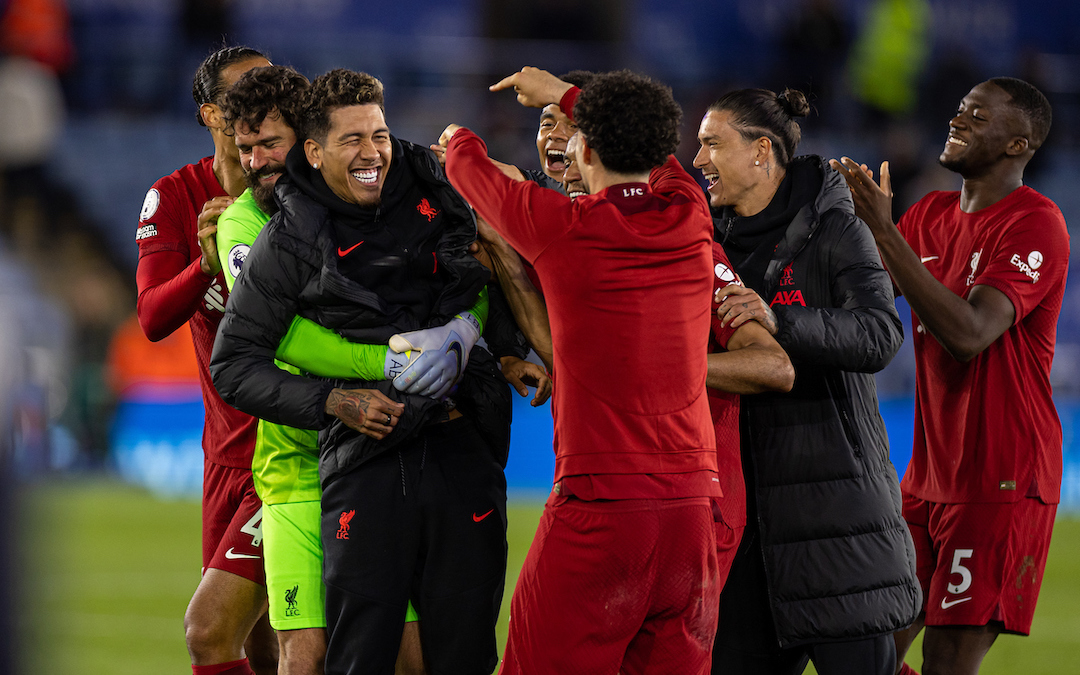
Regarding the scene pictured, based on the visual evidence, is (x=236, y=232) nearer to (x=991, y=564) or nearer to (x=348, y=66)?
(x=991, y=564)

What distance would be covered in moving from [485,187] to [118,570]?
23.4 ft

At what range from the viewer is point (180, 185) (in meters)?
4.54

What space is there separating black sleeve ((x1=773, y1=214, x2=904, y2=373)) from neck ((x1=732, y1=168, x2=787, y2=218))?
0.24m

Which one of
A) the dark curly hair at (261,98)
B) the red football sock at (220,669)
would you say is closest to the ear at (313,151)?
the dark curly hair at (261,98)

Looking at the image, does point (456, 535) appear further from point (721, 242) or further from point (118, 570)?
point (118, 570)

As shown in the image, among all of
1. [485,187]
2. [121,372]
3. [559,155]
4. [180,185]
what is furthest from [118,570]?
[485,187]

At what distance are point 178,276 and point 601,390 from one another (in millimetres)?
1786

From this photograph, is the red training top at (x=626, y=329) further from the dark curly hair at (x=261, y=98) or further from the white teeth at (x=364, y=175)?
the dark curly hair at (x=261, y=98)

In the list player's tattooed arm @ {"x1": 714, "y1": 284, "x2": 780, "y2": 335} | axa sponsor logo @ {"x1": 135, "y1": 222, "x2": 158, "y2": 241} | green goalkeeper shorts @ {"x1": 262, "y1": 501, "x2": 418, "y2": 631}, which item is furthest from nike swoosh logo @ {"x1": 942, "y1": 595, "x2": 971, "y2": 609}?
axa sponsor logo @ {"x1": 135, "y1": 222, "x2": 158, "y2": 241}

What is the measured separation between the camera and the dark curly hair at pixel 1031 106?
→ 4.52 metres

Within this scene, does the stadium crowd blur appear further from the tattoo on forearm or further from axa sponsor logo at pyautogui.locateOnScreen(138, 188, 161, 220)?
the tattoo on forearm

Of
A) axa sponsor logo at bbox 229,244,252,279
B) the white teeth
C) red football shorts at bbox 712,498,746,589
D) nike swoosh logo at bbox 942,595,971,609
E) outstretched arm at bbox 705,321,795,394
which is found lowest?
nike swoosh logo at bbox 942,595,971,609

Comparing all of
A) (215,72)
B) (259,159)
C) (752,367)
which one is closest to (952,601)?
(752,367)

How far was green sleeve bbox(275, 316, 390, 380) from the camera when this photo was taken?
3.49m
